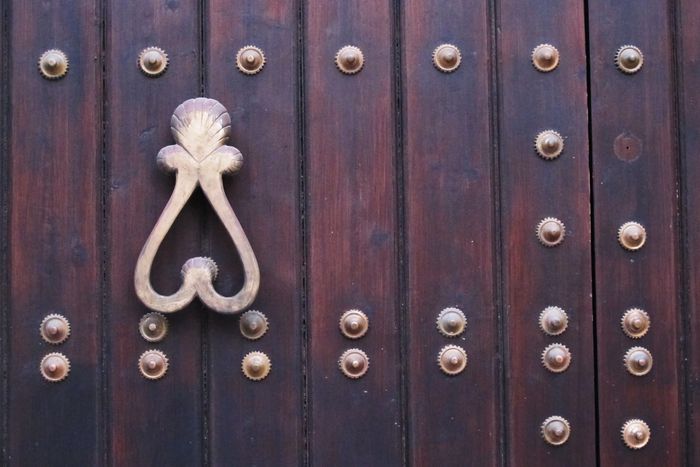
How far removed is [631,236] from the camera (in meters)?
1.13

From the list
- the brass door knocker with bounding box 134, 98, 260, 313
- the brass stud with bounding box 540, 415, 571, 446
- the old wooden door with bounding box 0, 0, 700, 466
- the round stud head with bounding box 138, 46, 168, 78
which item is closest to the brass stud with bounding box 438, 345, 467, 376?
the old wooden door with bounding box 0, 0, 700, 466

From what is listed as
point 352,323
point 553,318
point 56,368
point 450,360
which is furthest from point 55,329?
point 553,318

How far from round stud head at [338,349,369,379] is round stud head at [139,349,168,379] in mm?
191

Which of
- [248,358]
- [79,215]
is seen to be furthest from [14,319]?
[248,358]

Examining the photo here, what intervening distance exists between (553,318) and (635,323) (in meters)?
0.09

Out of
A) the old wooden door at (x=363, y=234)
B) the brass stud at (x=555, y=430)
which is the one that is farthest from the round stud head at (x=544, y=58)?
the brass stud at (x=555, y=430)

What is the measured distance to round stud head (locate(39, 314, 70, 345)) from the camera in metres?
1.08

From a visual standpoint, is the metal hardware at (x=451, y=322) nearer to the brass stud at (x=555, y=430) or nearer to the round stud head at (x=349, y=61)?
the brass stud at (x=555, y=430)

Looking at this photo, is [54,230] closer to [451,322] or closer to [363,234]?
[363,234]

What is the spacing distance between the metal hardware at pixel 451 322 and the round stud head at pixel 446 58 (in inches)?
10.6

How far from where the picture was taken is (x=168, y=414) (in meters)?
1.09

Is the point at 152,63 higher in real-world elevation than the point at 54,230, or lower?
higher

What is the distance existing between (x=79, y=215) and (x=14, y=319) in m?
0.13

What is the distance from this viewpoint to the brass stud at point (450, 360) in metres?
1.11
